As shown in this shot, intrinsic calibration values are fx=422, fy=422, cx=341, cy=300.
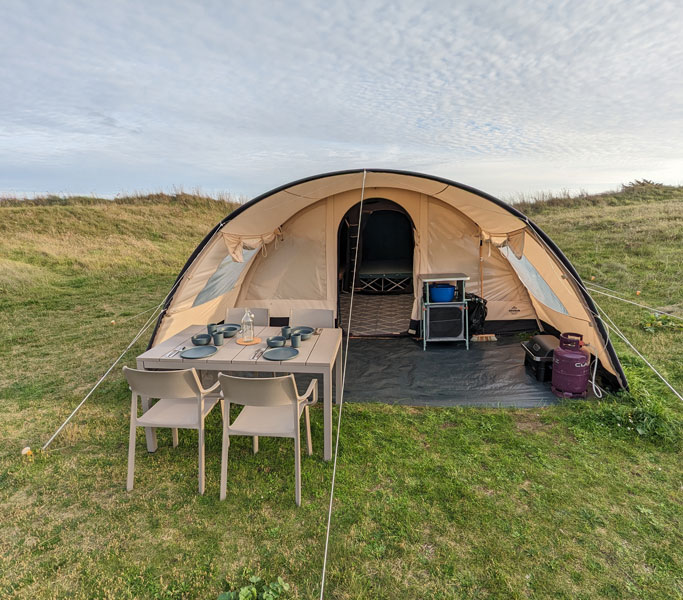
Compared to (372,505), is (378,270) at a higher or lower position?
higher

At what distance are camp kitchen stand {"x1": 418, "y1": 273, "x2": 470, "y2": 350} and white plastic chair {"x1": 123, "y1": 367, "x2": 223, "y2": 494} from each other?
3300 millimetres

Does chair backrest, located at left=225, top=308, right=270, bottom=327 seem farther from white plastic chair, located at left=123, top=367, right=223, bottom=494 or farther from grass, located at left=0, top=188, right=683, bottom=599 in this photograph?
white plastic chair, located at left=123, top=367, right=223, bottom=494

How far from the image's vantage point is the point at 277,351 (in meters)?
3.28

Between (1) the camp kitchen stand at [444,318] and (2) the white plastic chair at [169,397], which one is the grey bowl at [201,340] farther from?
(1) the camp kitchen stand at [444,318]

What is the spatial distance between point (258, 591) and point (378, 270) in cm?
573

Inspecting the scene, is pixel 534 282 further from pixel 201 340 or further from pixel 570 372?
pixel 201 340

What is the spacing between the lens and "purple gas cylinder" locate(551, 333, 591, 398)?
398cm

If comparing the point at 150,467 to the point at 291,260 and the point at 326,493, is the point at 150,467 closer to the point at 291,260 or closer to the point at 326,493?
the point at 326,493

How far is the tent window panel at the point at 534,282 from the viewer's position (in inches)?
203

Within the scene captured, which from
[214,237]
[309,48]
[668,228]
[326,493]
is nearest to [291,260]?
[214,237]

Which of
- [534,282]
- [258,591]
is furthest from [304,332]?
[534,282]

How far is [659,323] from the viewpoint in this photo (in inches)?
243

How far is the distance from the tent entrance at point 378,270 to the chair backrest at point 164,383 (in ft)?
11.8

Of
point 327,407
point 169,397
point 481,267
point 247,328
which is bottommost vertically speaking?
point 327,407
